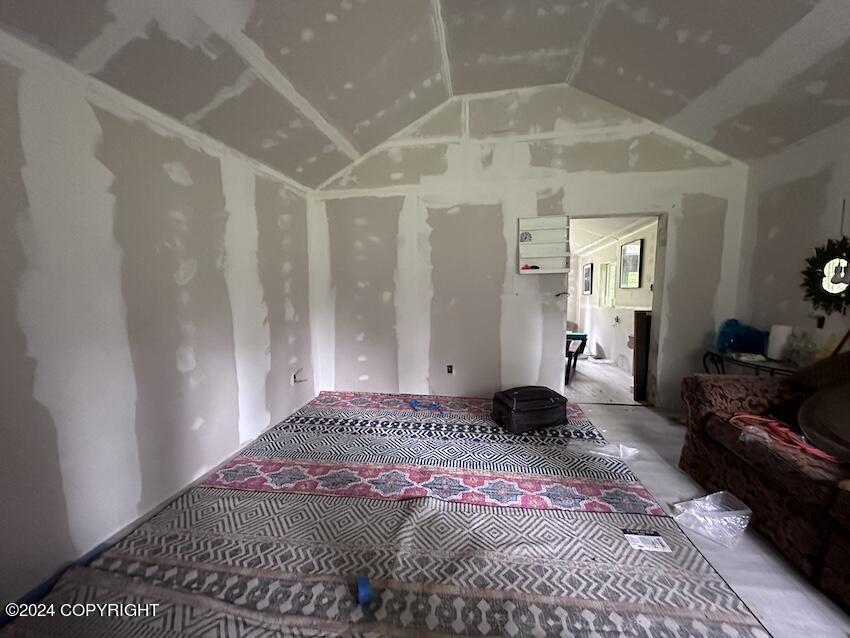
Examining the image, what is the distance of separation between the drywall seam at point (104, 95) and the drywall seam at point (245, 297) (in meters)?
0.16

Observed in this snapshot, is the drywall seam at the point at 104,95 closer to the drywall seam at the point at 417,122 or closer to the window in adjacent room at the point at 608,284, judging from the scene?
the drywall seam at the point at 417,122

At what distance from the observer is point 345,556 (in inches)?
52.4

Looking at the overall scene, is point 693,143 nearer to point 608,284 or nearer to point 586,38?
point 586,38

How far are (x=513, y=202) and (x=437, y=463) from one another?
2.46 m

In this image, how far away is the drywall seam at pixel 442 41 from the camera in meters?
1.93

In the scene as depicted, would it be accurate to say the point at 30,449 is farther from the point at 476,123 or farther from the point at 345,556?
the point at 476,123

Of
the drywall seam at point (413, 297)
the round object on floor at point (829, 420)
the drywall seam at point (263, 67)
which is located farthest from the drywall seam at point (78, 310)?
the round object on floor at point (829, 420)

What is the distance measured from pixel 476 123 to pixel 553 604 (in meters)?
3.50

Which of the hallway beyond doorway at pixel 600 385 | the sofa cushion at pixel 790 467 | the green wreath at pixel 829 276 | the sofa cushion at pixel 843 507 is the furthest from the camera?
the hallway beyond doorway at pixel 600 385

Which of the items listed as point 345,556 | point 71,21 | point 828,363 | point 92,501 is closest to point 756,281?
point 828,363

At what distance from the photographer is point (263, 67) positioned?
170 centimetres

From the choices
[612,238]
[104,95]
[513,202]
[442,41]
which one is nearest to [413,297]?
[513,202]

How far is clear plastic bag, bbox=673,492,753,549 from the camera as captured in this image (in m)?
1.42

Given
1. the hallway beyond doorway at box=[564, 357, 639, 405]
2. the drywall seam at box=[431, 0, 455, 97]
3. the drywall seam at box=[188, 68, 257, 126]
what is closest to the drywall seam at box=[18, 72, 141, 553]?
the drywall seam at box=[188, 68, 257, 126]
